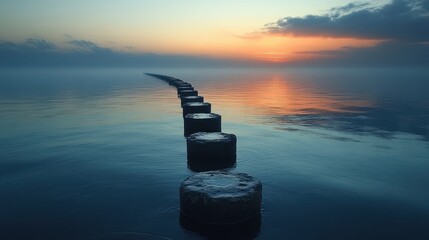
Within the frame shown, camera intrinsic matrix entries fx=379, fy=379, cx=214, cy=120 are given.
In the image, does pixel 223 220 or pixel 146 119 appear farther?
pixel 146 119

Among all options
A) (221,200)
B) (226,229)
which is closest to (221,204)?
(221,200)

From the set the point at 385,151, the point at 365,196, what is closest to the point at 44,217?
the point at 365,196

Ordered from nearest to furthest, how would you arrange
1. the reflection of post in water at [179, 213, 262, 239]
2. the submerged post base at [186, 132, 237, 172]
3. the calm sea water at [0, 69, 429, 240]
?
the reflection of post in water at [179, 213, 262, 239], the calm sea water at [0, 69, 429, 240], the submerged post base at [186, 132, 237, 172]

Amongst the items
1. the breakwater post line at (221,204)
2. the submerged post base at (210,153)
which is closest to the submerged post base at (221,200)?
the breakwater post line at (221,204)

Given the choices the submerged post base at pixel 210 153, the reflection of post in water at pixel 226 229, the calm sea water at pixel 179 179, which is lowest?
the calm sea water at pixel 179 179

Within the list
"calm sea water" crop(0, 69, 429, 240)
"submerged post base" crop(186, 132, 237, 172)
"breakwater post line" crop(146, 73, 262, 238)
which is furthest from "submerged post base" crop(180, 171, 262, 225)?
"submerged post base" crop(186, 132, 237, 172)

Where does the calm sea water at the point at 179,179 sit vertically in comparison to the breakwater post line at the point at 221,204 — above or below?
below

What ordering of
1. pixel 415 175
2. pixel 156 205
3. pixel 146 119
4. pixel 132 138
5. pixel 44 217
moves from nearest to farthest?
pixel 44 217
pixel 156 205
pixel 415 175
pixel 132 138
pixel 146 119

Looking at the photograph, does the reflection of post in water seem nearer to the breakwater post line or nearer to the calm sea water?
the breakwater post line

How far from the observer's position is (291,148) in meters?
13.8

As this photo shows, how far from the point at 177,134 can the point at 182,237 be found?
10.1 metres

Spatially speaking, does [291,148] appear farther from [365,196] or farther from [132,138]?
[132,138]

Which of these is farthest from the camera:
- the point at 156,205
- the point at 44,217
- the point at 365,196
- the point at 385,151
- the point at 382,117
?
the point at 382,117

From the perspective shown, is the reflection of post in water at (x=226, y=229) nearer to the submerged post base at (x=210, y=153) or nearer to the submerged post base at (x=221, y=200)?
the submerged post base at (x=221, y=200)
